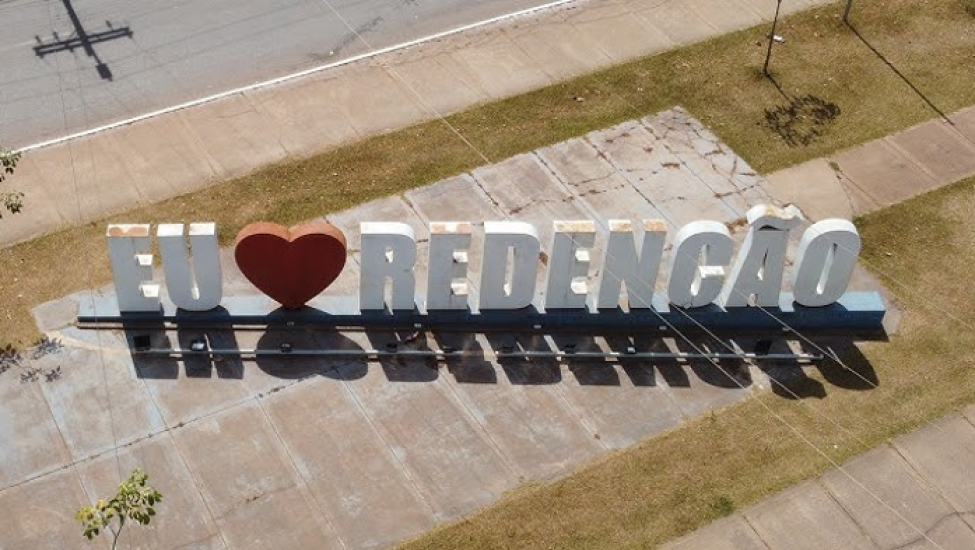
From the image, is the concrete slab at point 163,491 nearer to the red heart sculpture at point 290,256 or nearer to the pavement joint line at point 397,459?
the pavement joint line at point 397,459

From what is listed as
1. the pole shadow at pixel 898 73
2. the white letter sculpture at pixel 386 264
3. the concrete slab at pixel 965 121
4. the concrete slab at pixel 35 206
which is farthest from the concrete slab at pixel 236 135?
the concrete slab at pixel 965 121

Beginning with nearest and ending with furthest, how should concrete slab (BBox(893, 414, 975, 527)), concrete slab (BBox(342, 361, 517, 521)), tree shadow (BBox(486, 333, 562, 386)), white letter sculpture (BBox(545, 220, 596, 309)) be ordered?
concrete slab (BBox(342, 361, 517, 521)), concrete slab (BBox(893, 414, 975, 527)), white letter sculpture (BBox(545, 220, 596, 309)), tree shadow (BBox(486, 333, 562, 386))

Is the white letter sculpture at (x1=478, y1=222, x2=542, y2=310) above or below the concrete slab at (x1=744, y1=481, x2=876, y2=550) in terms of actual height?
above

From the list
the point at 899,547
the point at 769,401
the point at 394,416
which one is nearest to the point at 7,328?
the point at 394,416

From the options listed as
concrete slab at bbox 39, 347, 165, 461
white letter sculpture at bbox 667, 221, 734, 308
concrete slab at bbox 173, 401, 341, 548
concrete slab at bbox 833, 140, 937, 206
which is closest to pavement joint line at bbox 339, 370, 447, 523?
concrete slab at bbox 173, 401, 341, 548

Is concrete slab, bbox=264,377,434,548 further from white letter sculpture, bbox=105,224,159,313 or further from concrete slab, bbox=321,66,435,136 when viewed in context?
concrete slab, bbox=321,66,435,136

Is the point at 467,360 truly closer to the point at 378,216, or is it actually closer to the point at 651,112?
the point at 378,216

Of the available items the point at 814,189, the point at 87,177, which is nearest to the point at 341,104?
the point at 87,177
